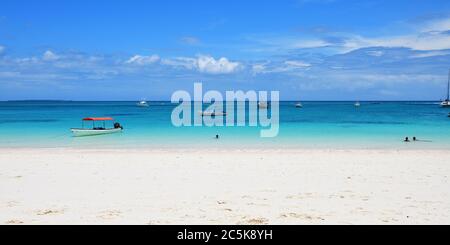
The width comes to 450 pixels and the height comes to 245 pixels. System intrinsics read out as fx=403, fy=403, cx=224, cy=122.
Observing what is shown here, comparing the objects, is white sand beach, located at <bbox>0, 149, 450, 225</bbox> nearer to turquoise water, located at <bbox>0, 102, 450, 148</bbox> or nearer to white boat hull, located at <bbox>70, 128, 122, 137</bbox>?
turquoise water, located at <bbox>0, 102, 450, 148</bbox>

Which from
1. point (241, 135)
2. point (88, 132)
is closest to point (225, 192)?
point (241, 135)

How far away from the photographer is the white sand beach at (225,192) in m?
6.89

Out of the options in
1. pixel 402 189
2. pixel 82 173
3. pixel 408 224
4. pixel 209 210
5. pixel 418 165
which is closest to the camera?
pixel 408 224

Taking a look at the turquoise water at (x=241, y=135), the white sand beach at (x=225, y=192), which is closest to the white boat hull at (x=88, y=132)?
the turquoise water at (x=241, y=135)

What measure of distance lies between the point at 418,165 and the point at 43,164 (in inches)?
482

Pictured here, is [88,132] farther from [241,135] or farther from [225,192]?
[225,192]

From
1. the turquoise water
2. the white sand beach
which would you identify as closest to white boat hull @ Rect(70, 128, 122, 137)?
the turquoise water

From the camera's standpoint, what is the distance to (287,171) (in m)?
11.9

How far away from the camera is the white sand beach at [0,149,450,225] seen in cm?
689

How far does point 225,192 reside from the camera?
8.90 metres

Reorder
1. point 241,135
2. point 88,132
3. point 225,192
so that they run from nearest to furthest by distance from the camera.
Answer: point 225,192, point 241,135, point 88,132
